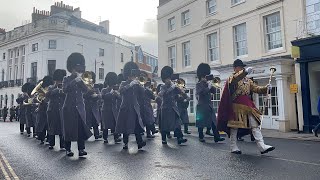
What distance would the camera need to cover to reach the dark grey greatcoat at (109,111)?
36.5 feet

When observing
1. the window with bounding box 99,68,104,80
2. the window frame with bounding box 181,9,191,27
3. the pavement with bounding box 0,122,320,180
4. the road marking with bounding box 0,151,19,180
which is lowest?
the road marking with bounding box 0,151,19,180

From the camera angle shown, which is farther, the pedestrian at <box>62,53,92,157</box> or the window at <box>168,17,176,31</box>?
the window at <box>168,17,176,31</box>

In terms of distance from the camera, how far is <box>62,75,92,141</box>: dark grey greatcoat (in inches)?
287

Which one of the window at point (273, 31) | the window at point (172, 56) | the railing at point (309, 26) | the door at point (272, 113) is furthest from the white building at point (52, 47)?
the railing at point (309, 26)

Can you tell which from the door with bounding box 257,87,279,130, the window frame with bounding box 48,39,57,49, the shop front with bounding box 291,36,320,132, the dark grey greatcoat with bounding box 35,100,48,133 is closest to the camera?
the dark grey greatcoat with bounding box 35,100,48,133

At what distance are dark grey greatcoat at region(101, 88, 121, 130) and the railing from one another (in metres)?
9.97

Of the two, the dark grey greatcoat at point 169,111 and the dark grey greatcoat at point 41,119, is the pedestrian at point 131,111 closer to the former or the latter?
the dark grey greatcoat at point 169,111

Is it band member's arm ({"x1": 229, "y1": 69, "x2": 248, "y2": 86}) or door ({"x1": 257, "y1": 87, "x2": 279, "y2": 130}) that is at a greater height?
band member's arm ({"x1": 229, "y1": 69, "x2": 248, "y2": 86})

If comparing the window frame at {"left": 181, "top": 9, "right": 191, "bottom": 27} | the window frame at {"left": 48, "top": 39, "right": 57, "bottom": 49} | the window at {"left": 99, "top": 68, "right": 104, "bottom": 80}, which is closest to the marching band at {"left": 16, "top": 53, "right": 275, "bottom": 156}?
the window frame at {"left": 181, "top": 9, "right": 191, "bottom": 27}

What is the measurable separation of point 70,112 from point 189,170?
3.37 m

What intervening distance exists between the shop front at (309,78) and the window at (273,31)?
6.14 feet

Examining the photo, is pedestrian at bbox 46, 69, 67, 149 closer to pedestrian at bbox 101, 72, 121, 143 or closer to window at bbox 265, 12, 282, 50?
pedestrian at bbox 101, 72, 121, 143

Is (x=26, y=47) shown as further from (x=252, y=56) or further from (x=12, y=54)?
(x=252, y=56)

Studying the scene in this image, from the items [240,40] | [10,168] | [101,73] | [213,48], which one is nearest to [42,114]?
[10,168]
